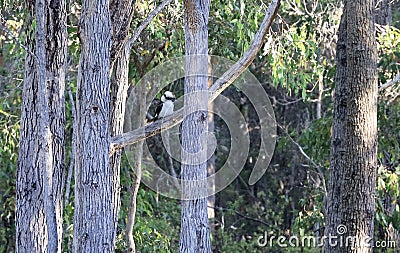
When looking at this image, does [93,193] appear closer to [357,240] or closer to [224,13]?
[357,240]

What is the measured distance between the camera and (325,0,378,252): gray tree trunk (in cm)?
606

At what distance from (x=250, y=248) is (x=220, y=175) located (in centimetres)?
248

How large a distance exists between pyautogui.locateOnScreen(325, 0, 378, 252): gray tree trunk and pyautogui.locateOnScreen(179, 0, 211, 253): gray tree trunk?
129 cm

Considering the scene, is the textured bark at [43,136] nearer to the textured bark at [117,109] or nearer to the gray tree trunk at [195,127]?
the textured bark at [117,109]

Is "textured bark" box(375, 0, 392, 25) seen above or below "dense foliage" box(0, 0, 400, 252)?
above

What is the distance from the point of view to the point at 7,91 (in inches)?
376

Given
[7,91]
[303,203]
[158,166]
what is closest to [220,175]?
[158,166]

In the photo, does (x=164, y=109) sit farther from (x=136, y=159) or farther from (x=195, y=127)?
(x=195, y=127)

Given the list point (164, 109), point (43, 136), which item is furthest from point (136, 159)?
point (43, 136)

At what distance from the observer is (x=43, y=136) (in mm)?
5121

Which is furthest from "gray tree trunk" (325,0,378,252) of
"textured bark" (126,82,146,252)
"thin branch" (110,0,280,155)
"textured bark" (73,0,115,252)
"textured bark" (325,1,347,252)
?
"textured bark" (126,82,146,252)

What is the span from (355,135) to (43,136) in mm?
2495

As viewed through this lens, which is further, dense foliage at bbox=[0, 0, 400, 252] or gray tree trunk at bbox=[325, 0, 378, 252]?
dense foliage at bbox=[0, 0, 400, 252]

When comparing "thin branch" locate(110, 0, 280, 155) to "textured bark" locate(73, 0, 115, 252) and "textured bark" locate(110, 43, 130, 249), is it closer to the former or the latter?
"textured bark" locate(73, 0, 115, 252)
